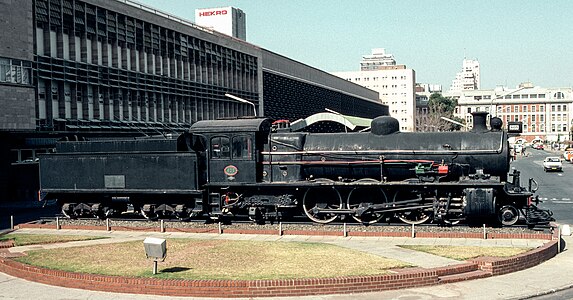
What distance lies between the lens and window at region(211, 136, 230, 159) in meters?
23.6

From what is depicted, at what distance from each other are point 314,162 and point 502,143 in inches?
268

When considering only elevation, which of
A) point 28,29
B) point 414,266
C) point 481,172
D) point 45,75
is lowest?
point 414,266

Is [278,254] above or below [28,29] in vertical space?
below

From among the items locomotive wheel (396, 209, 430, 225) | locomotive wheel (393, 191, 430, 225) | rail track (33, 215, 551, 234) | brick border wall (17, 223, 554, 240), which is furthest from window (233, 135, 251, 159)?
locomotive wheel (396, 209, 430, 225)

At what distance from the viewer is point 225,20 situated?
93.8 m

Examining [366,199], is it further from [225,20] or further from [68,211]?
[225,20]

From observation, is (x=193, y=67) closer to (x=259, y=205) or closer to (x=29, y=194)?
(x=29, y=194)

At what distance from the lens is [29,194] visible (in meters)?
38.0

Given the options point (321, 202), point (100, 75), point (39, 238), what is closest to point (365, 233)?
point (321, 202)

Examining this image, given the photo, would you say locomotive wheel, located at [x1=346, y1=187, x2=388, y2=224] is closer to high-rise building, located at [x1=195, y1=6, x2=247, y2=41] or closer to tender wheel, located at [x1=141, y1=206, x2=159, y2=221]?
tender wheel, located at [x1=141, y1=206, x2=159, y2=221]

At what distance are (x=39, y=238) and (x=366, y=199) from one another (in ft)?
39.4

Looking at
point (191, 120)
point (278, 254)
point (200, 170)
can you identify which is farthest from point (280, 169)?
point (191, 120)

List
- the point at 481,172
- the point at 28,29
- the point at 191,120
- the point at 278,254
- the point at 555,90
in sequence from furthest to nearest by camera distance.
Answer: the point at 555,90, the point at 191,120, the point at 28,29, the point at 481,172, the point at 278,254

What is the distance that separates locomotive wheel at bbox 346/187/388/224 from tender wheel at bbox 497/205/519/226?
410 cm
